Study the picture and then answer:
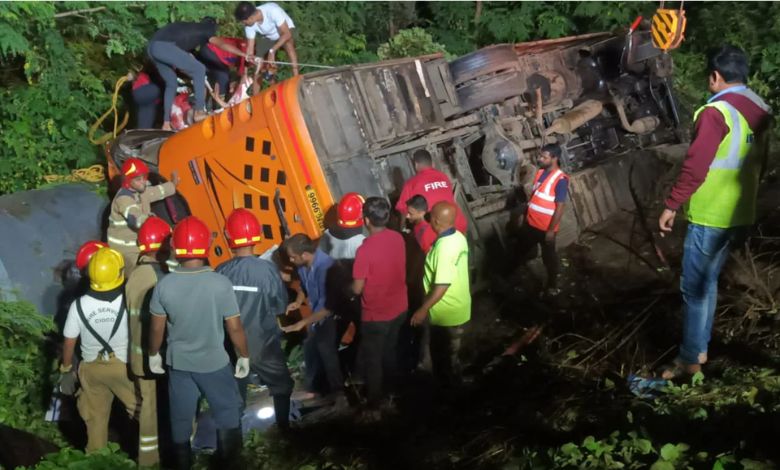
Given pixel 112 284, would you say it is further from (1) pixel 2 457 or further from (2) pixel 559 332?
(2) pixel 559 332

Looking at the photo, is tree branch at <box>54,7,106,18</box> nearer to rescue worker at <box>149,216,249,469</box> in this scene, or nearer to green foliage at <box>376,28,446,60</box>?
green foliage at <box>376,28,446,60</box>

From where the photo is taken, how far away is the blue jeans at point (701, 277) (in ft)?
14.9

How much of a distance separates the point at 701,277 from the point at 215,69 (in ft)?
19.5

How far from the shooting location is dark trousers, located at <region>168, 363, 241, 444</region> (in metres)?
4.74

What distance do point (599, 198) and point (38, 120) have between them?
6.32 metres

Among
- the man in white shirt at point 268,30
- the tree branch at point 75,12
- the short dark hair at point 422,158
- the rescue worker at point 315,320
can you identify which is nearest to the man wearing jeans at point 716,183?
the rescue worker at point 315,320

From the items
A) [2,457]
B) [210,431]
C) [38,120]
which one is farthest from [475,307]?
[38,120]

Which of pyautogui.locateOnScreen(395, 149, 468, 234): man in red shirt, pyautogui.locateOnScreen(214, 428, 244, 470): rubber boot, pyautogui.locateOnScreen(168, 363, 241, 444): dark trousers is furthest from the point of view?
pyautogui.locateOnScreen(395, 149, 468, 234): man in red shirt

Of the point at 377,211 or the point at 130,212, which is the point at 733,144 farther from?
the point at 130,212

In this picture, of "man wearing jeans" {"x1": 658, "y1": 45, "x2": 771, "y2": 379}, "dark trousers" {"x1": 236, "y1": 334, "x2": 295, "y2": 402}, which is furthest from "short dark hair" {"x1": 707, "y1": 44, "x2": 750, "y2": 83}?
"dark trousers" {"x1": 236, "y1": 334, "x2": 295, "y2": 402}

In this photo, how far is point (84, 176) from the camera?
857cm

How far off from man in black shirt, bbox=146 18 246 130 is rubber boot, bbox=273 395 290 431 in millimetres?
3651

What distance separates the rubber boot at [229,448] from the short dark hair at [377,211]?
1570mm

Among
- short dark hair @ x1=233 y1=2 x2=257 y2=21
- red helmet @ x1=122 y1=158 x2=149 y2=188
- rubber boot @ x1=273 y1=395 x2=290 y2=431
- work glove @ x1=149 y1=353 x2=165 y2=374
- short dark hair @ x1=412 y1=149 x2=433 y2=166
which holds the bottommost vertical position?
rubber boot @ x1=273 y1=395 x2=290 y2=431
